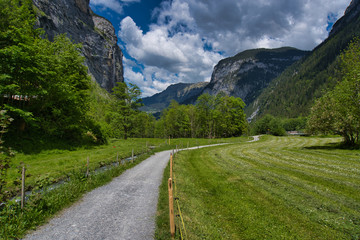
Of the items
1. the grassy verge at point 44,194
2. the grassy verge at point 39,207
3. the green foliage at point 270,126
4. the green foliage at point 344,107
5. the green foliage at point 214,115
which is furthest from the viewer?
the green foliage at point 270,126

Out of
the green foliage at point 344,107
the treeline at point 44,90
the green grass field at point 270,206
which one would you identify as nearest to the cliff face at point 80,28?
the treeline at point 44,90

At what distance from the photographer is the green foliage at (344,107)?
22922 mm

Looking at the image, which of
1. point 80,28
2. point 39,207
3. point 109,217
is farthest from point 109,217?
point 80,28

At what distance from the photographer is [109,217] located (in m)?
7.41

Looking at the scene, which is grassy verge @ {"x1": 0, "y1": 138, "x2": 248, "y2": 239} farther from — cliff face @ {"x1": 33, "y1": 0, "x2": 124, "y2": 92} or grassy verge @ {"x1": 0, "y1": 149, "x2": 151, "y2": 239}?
cliff face @ {"x1": 33, "y1": 0, "x2": 124, "y2": 92}

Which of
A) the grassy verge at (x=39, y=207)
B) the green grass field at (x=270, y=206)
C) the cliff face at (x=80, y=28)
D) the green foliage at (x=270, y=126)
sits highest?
the cliff face at (x=80, y=28)

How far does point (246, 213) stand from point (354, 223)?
155 inches

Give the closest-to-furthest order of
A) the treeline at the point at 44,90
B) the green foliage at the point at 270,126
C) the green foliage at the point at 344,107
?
1. the treeline at the point at 44,90
2. the green foliage at the point at 344,107
3. the green foliage at the point at 270,126

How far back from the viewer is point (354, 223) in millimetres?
6754

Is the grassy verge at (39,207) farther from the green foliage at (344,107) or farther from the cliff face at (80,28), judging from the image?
the cliff face at (80,28)

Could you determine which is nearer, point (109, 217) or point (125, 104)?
point (109, 217)

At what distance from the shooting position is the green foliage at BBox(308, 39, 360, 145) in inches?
902

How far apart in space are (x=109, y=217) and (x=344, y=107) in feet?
101

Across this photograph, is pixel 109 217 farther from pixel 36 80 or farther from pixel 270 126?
pixel 270 126
